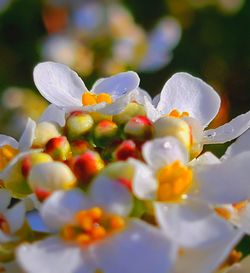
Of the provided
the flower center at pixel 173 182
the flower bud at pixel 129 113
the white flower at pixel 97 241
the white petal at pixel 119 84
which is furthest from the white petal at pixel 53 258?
the white petal at pixel 119 84

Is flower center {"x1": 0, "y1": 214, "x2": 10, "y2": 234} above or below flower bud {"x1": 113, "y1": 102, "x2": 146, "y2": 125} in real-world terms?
below

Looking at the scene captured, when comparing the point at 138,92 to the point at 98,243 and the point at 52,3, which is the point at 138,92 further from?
the point at 52,3

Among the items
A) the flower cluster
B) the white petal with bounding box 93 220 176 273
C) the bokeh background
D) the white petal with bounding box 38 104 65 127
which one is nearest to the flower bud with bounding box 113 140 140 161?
the flower cluster

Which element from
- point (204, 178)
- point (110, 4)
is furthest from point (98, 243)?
point (110, 4)

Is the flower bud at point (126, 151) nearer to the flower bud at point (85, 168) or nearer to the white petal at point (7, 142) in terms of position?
the flower bud at point (85, 168)

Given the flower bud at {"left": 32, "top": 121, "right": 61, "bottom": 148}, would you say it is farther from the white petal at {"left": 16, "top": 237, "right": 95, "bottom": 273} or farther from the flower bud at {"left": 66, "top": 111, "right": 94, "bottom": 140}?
the white petal at {"left": 16, "top": 237, "right": 95, "bottom": 273}

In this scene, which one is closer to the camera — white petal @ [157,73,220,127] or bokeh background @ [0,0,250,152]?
white petal @ [157,73,220,127]

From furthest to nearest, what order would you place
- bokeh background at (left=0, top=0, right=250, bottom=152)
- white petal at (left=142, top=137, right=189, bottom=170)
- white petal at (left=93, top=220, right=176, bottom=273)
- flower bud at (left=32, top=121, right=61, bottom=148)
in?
bokeh background at (left=0, top=0, right=250, bottom=152) < flower bud at (left=32, top=121, right=61, bottom=148) < white petal at (left=142, top=137, right=189, bottom=170) < white petal at (left=93, top=220, right=176, bottom=273)
